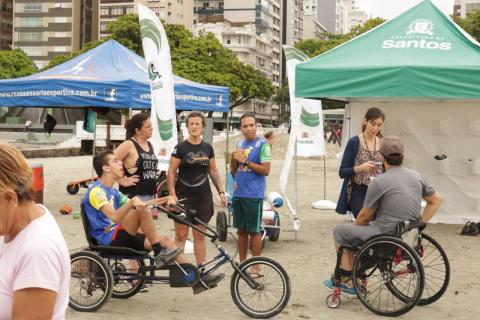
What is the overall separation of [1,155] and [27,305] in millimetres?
408

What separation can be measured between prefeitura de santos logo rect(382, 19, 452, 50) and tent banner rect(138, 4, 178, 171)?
3040 millimetres

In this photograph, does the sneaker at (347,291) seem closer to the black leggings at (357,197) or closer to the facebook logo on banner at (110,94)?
the black leggings at (357,197)

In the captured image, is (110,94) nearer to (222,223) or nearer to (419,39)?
(222,223)

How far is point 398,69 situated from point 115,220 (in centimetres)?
463

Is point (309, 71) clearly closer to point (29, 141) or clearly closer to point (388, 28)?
point (388, 28)

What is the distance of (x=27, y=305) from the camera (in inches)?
74.6

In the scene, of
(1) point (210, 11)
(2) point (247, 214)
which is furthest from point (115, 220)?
(1) point (210, 11)

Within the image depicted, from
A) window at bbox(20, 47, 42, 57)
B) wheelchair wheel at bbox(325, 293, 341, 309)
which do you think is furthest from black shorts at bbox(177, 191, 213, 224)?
window at bbox(20, 47, 42, 57)

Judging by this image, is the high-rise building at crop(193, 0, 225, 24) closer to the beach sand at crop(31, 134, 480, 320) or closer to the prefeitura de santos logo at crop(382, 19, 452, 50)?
the beach sand at crop(31, 134, 480, 320)

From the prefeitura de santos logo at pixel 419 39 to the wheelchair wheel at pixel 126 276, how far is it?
5.28 m

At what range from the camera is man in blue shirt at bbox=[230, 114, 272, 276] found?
6.92m

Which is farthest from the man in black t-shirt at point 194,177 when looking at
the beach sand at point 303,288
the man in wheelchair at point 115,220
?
the man in wheelchair at point 115,220

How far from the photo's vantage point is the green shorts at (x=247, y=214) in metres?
6.97

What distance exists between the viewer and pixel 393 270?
5727 millimetres
